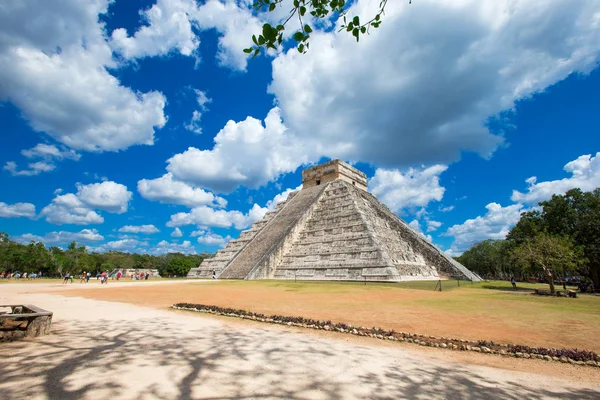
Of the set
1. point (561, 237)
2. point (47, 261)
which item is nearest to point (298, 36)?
point (561, 237)

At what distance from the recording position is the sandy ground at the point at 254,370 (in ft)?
10.0

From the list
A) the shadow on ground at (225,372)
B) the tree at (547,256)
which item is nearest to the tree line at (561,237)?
the tree at (547,256)

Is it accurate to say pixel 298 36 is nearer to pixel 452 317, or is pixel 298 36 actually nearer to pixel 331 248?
pixel 452 317

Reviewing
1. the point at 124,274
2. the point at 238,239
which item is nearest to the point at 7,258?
the point at 124,274

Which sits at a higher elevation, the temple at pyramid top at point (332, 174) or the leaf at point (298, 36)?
the temple at pyramid top at point (332, 174)

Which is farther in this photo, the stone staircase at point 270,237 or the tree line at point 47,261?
the tree line at point 47,261

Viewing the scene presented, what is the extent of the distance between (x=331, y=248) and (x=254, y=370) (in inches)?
695

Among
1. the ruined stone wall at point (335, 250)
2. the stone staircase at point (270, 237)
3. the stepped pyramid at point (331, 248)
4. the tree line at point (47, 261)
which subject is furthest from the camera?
the tree line at point (47, 261)

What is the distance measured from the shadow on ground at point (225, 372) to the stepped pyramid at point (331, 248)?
43.6 ft

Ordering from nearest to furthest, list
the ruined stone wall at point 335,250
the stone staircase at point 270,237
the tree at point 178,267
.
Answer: the ruined stone wall at point 335,250, the stone staircase at point 270,237, the tree at point 178,267

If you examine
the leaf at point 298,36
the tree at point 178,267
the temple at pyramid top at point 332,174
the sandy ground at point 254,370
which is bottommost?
the sandy ground at point 254,370

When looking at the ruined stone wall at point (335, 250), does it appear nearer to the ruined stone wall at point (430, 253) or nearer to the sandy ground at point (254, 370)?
the ruined stone wall at point (430, 253)

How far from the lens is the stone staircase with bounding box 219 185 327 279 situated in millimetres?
21641

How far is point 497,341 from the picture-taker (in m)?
Result: 5.25
